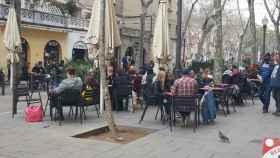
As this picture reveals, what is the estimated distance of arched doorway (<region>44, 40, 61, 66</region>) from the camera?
109 ft

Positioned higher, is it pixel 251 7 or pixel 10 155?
pixel 251 7

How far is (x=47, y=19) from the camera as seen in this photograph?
30.7 meters

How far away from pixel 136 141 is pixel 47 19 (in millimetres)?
23587

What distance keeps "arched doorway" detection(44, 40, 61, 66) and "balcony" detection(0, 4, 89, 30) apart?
1.75 m

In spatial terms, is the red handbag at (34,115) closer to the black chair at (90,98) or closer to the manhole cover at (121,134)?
the black chair at (90,98)

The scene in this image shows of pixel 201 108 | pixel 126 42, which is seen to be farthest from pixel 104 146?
pixel 126 42

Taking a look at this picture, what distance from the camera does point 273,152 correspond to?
13.8 feet

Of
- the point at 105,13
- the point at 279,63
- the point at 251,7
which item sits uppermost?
the point at 251,7

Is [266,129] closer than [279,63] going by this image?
Yes

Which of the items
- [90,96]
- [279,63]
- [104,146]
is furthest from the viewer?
[279,63]

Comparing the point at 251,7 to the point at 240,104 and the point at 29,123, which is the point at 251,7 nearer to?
the point at 240,104

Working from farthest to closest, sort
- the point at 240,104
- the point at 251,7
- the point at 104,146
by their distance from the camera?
the point at 251,7 < the point at 240,104 < the point at 104,146

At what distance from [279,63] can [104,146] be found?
6917 millimetres

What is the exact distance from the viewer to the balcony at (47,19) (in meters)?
27.2
